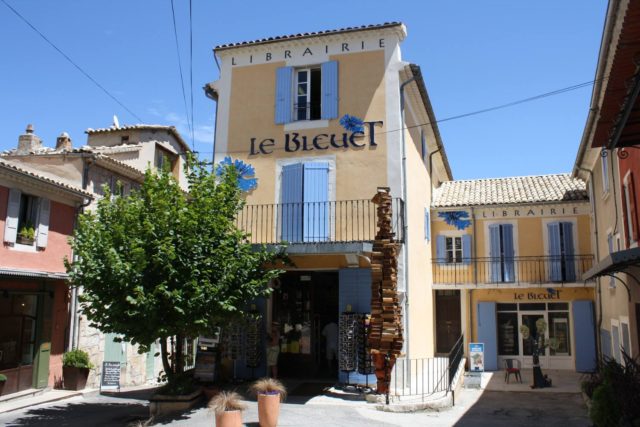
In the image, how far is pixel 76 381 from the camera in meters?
14.6

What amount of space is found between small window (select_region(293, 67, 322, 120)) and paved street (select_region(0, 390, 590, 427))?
23.8ft

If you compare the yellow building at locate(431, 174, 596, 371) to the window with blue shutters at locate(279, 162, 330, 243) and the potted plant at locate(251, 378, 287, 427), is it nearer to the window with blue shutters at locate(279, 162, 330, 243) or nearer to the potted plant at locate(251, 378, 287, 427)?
the window with blue shutters at locate(279, 162, 330, 243)

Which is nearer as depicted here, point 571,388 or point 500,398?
point 500,398

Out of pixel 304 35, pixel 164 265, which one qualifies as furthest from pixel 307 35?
pixel 164 265

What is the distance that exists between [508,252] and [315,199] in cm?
986

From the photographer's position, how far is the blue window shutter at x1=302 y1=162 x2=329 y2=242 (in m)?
13.8

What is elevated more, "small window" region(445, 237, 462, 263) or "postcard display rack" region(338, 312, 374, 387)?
"small window" region(445, 237, 462, 263)

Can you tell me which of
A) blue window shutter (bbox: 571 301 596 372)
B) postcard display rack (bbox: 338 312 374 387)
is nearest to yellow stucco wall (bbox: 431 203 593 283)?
blue window shutter (bbox: 571 301 596 372)

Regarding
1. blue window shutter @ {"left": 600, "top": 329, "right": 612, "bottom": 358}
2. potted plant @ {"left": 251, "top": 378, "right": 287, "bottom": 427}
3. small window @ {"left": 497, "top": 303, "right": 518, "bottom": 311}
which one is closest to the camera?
potted plant @ {"left": 251, "top": 378, "right": 287, "bottom": 427}

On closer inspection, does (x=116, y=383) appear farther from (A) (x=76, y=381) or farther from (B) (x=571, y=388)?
(B) (x=571, y=388)

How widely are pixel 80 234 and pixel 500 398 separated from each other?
10984 mm

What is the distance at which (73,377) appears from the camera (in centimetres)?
1459

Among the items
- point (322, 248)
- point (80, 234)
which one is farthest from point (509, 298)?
point (80, 234)

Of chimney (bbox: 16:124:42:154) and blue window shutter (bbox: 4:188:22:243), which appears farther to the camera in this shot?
chimney (bbox: 16:124:42:154)
